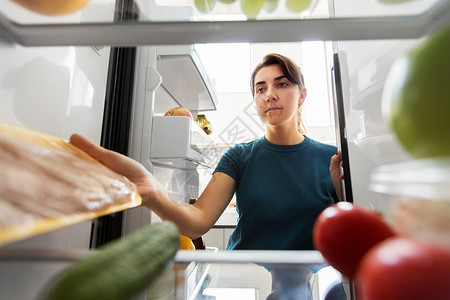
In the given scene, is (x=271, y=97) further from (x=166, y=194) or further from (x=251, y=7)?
(x=251, y=7)

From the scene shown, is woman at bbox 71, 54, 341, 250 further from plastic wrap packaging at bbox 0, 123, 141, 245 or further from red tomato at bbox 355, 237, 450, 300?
red tomato at bbox 355, 237, 450, 300

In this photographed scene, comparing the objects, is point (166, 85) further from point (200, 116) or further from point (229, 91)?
point (229, 91)

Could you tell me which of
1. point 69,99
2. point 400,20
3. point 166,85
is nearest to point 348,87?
point 400,20

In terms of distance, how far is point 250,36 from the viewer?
0.90ft

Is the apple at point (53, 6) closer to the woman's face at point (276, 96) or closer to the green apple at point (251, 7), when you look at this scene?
the green apple at point (251, 7)

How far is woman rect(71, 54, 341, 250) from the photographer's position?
85cm

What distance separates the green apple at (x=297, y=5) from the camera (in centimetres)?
26

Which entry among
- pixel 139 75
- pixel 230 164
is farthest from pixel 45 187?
pixel 230 164

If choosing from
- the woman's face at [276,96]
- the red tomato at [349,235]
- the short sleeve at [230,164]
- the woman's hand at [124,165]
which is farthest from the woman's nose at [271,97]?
the red tomato at [349,235]

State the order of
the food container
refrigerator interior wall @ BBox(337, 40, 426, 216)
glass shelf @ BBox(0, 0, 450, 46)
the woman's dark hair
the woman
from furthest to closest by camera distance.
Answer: the woman's dark hair
the woman
refrigerator interior wall @ BBox(337, 40, 426, 216)
glass shelf @ BBox(0, 0, 450, 46)
the food container

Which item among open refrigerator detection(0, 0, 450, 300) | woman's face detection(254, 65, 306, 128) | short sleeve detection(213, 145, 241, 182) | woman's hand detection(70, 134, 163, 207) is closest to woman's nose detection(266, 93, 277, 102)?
woman's face detection(254, 65, 306, 128)

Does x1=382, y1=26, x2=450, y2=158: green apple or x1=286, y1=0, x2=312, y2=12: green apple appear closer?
x1=382, y1=26, x2=450, y2=158: green apple

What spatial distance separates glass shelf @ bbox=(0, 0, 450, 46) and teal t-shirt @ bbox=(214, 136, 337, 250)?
0.68m

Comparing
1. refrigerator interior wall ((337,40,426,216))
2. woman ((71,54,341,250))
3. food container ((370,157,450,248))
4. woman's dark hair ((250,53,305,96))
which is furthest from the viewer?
woman's dark hair ((250,53,305,96))
